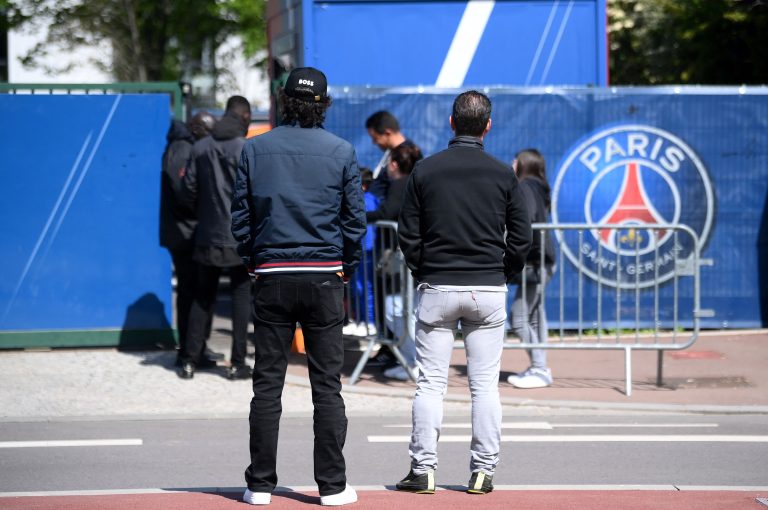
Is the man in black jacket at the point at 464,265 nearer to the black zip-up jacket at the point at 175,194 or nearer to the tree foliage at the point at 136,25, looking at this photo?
the black zip-up jacket at the point at 175,194

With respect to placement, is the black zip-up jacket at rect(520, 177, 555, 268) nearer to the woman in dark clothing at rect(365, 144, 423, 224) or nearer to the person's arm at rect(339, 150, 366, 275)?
the woman in dark clothing at rect(365, 144, 423, 224)

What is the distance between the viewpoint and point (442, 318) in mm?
5691

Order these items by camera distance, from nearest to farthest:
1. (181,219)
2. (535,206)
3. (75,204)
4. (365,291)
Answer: (535,206) → (365,291) → (181,219) → (75,204)

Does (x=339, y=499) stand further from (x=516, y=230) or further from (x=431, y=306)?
(x=516, y=230)

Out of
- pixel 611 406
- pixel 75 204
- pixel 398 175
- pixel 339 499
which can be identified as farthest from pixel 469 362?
pixel 75 204

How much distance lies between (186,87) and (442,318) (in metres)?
9.22

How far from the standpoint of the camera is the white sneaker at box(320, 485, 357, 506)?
5.43 metres

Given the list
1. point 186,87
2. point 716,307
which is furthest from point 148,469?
point 186,87

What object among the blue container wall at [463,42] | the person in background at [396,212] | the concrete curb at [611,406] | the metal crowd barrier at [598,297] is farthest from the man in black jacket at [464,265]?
the blue container wall at [463,42]

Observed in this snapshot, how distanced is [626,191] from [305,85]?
6.52 metres

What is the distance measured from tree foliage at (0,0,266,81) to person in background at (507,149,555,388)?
22409 millimetres

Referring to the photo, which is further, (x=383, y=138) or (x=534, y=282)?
(x=383, y=138)

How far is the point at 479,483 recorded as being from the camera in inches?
224

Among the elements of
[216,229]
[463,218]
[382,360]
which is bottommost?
[382,360]
